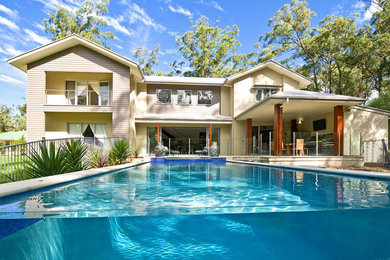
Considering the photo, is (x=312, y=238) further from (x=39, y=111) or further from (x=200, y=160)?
(x=39, y=111)

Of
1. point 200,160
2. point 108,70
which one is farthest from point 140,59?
point 200,160

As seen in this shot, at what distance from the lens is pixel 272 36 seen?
25578mm

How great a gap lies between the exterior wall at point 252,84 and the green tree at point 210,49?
11.1 m

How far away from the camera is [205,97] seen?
17.2 m

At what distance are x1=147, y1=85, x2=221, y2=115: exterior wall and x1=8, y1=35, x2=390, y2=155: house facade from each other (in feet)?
0.24

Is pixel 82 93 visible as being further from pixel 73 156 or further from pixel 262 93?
pixel 262 93

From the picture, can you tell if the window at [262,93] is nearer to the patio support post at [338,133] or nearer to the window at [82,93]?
the patio support post at [338,133]

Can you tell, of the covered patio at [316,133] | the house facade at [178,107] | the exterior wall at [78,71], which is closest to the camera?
the covered patio at [316,133]

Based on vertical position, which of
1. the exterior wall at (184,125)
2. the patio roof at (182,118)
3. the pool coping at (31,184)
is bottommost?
the pool coping at (31,184)

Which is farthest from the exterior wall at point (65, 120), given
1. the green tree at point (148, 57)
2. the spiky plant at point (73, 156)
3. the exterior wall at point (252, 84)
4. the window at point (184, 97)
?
the green tree at point (148, 57)

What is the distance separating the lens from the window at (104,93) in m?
14.3

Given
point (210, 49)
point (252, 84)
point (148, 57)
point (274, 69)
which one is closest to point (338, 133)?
point (252, 84)

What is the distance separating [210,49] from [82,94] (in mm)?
18280

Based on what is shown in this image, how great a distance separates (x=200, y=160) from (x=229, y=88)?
6908mm
